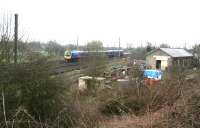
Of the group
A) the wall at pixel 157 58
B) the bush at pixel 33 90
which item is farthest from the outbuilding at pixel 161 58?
the bush at pixel 33 90

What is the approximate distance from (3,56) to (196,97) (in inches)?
271

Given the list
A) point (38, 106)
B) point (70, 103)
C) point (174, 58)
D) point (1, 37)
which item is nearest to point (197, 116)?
point (70, 103)

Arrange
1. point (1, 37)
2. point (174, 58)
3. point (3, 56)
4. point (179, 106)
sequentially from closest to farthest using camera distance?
point (179, 106) → point (3, 56) → point (1, 37) → point (174, 58)

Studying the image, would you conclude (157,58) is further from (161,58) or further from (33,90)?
(33,90)

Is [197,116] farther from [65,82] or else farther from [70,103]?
[65,82]

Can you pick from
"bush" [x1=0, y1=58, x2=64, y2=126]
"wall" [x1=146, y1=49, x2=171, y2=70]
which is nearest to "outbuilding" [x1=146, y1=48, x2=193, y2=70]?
"wall" [x1=146, y1=49, x2=171, y2=70]

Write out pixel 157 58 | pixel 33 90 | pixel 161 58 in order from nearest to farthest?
pixel 33 90 → pixel 161 58 → pixel 157 58

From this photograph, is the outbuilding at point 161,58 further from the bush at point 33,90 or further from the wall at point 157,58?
the bush at point 33,90

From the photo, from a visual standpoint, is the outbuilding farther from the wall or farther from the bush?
the bush

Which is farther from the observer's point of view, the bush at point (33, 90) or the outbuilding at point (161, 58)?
the outbuilding at point (161, 58)

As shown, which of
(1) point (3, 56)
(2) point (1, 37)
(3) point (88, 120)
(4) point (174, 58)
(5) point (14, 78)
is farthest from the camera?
(4) point (174, 58)

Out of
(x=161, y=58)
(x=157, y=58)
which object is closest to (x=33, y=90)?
(x=161, y=58)

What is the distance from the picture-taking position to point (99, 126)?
7277mm

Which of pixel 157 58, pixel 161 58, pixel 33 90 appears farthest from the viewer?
pixel 157 58
